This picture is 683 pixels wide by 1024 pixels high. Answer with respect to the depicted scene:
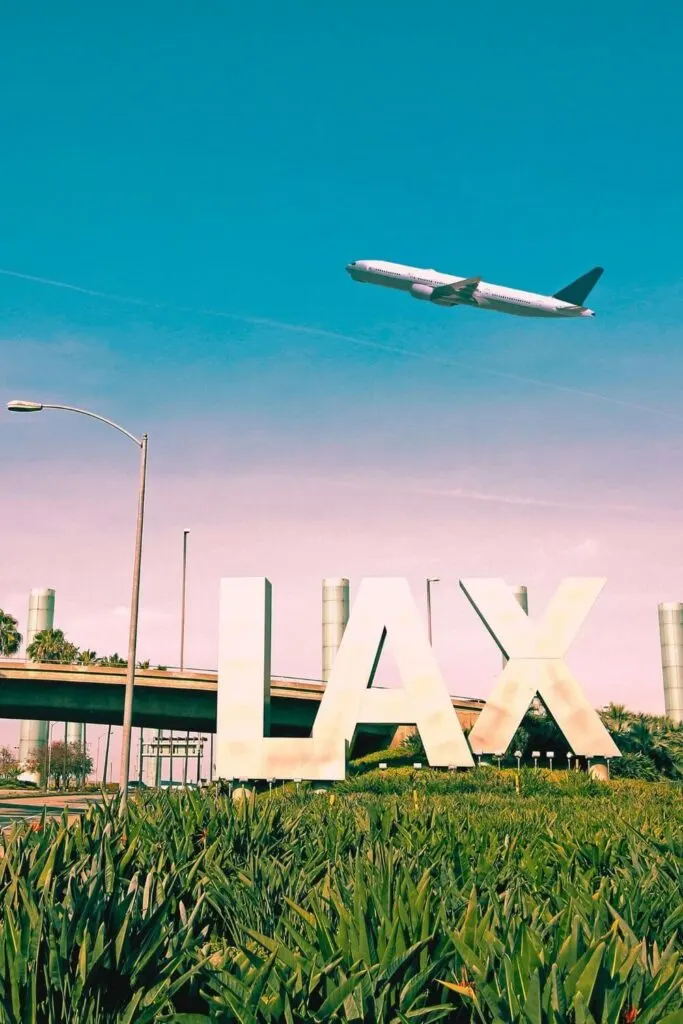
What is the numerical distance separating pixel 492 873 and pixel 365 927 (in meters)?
3.59

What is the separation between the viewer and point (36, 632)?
3610 inches

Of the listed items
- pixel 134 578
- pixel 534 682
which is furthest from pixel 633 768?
pixel 134 578

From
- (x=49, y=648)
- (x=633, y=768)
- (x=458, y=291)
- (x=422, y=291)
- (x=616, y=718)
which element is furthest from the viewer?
(x=49, y=648)

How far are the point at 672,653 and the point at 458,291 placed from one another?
38.4 m

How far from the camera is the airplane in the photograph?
61.7 metres

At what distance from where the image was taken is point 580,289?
69250 mm

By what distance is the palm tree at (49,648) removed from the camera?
90.9 meters

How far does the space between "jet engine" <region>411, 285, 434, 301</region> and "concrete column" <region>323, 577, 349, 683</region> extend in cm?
2792

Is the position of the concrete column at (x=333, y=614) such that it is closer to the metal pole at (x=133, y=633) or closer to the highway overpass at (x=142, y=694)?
the highway overpass at (x=142, y=694)

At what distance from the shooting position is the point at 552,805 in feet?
69.0

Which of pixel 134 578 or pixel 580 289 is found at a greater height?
pixel 580 289

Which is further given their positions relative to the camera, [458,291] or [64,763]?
[64,763]

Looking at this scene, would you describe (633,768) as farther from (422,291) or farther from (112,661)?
(112,661)

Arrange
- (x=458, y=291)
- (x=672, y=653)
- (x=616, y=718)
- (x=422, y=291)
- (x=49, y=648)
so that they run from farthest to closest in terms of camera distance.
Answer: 1. (x=49, y=648)
2. (x=672, y=653)
3. (x=422, y=291)
4. (x=458, y=291)
5. (x=616, y=718)
